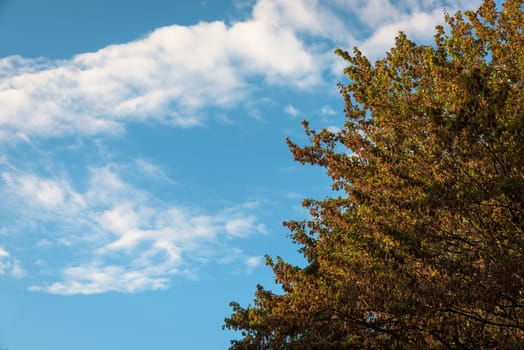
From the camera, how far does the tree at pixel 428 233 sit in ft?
37.3

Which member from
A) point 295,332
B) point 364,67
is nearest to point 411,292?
point 295,332

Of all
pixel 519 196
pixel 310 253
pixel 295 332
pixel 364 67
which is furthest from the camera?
pixel 364 67

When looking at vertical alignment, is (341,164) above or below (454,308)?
above

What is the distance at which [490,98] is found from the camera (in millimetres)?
11586

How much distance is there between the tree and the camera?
11.4 meters

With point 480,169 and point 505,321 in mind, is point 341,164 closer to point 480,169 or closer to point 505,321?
point 480,169

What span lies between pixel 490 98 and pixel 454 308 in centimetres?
479

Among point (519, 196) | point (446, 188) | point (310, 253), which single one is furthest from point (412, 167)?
point (310, 253)

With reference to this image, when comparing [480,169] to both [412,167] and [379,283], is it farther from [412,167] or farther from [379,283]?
[379,283]

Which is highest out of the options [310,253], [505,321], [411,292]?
[310,253]

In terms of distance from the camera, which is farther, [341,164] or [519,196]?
[341,164]

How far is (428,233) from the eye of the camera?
12.5m

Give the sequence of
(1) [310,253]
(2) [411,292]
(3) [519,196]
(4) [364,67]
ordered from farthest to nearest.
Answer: (4) [364,67] → (1) [310,253] → (2) [411,292] → (3) [519,196]

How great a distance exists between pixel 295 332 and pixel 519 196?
605 cm
